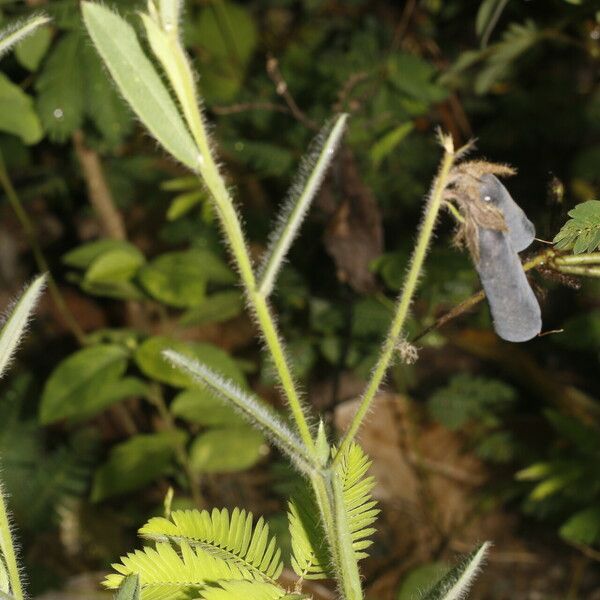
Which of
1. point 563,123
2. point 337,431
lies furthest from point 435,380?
point 563,123

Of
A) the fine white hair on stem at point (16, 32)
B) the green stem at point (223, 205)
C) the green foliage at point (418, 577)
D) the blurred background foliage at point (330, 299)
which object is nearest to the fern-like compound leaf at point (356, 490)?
the green stem at point (223, 205)

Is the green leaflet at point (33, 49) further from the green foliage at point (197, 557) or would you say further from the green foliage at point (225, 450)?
the green foliage at point (197, 557)

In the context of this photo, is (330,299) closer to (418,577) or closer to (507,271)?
(418,577)

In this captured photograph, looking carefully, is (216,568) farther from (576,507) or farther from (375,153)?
(576,507)

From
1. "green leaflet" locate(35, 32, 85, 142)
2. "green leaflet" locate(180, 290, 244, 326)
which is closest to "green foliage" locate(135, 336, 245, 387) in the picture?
"green leaflet" locate(180, 290, 244, 326)

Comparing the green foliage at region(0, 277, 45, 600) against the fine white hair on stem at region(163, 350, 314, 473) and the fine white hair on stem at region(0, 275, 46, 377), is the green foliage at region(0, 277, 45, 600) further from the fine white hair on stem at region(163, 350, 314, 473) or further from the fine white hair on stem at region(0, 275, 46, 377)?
the fine white hair on stem at region(163, 350, 314, 473)
